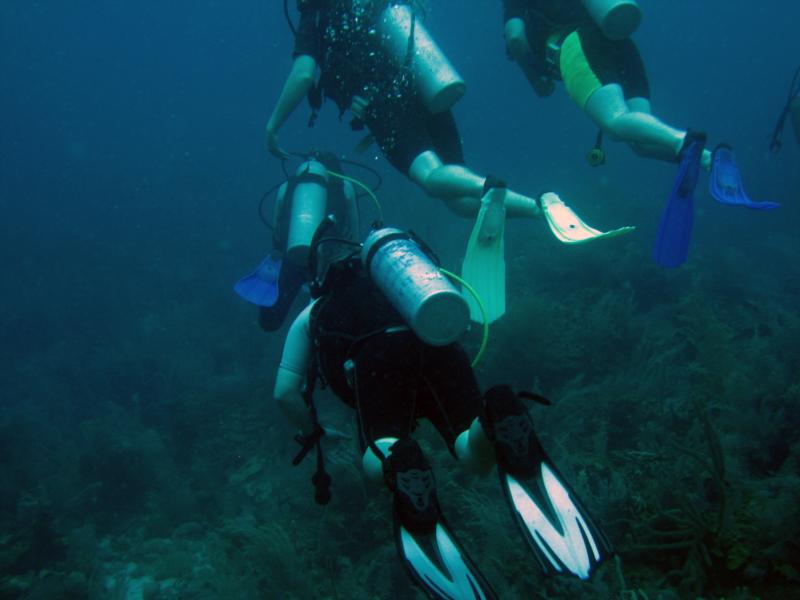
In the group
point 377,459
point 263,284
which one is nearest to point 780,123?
point 377,459

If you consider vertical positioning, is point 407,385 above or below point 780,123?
below

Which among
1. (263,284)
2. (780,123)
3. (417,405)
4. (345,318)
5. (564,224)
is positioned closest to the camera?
(345,318)

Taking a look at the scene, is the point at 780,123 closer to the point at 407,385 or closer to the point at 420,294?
the point at 420,294

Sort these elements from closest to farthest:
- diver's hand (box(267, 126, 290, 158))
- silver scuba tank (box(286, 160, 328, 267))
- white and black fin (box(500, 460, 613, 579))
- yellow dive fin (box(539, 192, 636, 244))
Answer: white and black fin (box(500, 460, 613, 579)) → yellow dive fin (box(539, 192, 636, 244)) → silver scuba tank (box(286, 160, 328, 267)) → diver's hand (box(267, 126, 290, 158))

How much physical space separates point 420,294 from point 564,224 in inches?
61.0

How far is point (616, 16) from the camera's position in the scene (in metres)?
3.55

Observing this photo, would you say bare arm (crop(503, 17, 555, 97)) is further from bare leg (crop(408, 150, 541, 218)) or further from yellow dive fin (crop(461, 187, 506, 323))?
yellow dive fin (crop(461, 187, 506, 323))

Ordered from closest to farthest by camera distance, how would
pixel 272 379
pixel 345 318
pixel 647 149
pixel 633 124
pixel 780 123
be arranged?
pixel 345 318
pixel 633 124
pixel 647 149
pixel 780 123
pixel 272 379

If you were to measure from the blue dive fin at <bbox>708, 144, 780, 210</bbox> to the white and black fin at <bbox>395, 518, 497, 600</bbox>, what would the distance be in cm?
289

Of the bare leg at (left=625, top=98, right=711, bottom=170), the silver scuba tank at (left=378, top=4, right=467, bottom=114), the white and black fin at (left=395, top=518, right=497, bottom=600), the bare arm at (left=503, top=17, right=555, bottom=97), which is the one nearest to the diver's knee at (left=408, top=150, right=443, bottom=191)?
the silver scuba tank at (left=378, top=4, right=467, bottom=114)

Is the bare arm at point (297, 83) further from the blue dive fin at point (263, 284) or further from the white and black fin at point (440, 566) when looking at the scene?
the white and black fin at point (440, 566)

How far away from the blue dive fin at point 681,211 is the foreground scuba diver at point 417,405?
1.77 metres

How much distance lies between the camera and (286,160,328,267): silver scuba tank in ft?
14.8

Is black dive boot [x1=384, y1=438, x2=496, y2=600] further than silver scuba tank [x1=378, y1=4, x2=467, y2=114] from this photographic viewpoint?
No
